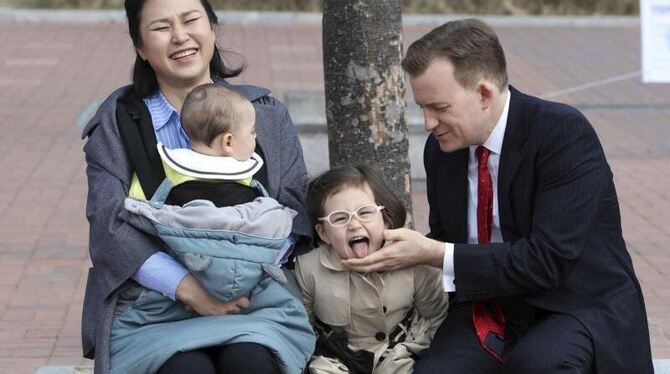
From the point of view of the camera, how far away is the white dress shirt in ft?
11.8

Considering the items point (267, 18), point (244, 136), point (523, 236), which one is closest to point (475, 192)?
point (523, 236)

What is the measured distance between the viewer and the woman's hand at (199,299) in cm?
352

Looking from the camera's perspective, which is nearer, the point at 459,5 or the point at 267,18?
the point at 267,18

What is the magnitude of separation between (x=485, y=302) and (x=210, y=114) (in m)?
1.00

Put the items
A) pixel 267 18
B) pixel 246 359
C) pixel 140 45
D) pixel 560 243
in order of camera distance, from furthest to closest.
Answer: pixel 267 18 → pixel 140 45 → pixel 560 243 → pixel 246 359

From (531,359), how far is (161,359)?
1.00m

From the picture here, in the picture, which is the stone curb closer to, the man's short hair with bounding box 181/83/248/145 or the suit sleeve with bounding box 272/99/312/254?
the suit sleeve with bounding box 272/99/312/254

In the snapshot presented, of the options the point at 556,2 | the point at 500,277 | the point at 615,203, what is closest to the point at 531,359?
the point at 500,277

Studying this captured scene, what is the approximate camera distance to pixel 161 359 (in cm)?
343

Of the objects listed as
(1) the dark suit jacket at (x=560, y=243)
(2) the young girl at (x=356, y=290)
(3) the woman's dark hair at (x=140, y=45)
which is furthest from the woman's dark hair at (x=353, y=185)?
(3) the woman's dark hair at (x=140, y=45)

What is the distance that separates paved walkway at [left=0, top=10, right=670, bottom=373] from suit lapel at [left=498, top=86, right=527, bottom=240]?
2.15 m

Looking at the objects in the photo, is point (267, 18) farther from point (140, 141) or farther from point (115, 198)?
point (115, 198)

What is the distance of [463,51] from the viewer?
3451 mm

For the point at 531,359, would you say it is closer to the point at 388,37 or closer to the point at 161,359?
the point at 161,359
